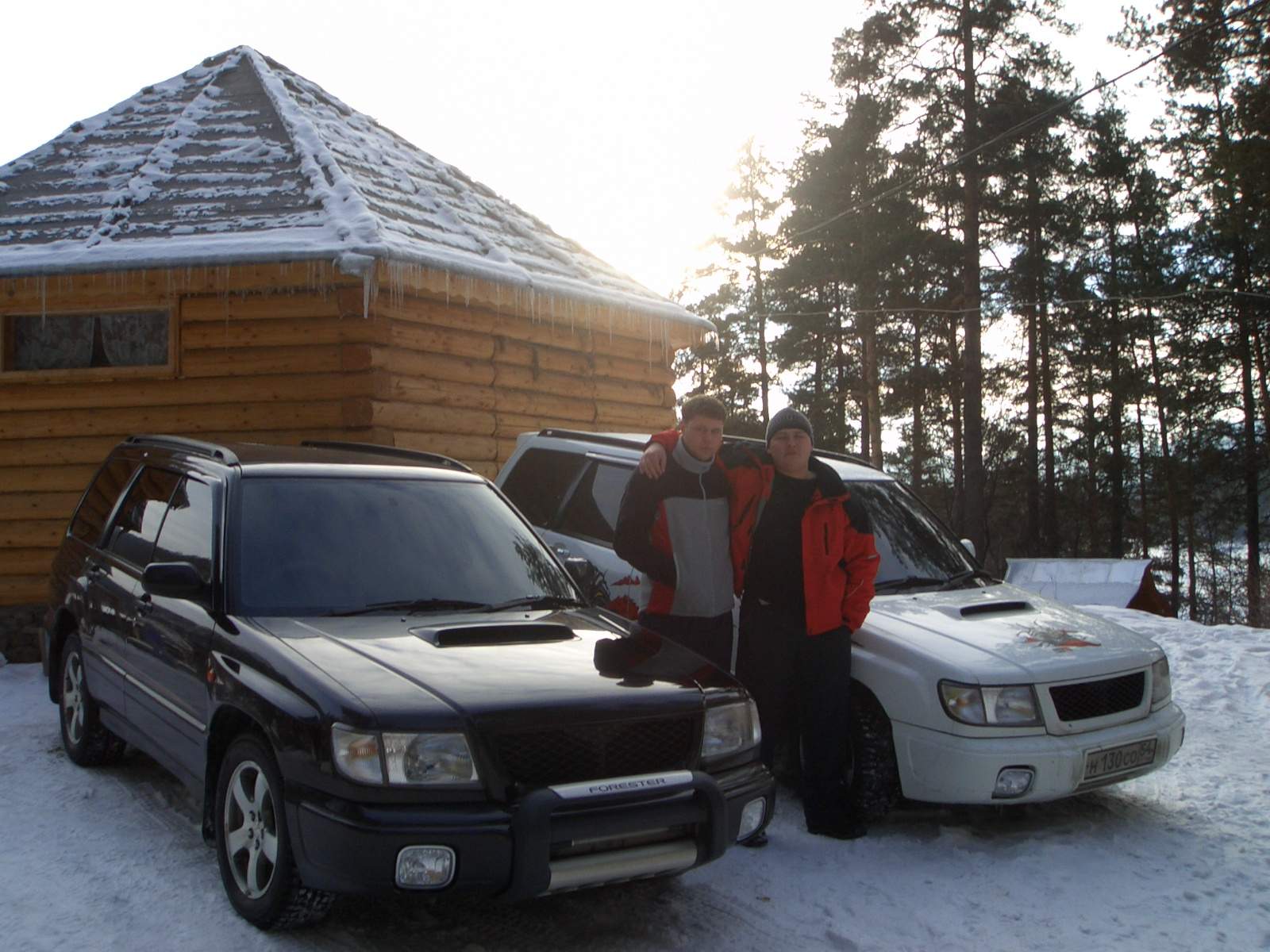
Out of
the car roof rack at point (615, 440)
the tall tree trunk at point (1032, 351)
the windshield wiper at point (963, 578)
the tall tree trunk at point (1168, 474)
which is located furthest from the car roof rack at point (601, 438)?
the tall tree trunk at point (1168, 474)

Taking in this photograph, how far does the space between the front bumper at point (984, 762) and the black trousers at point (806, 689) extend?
0.30 meters

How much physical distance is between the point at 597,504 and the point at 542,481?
0.64m

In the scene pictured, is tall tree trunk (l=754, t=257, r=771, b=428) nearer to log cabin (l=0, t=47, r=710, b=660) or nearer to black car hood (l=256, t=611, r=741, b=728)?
log cabin (l=0, t=47, r=710, b=660)

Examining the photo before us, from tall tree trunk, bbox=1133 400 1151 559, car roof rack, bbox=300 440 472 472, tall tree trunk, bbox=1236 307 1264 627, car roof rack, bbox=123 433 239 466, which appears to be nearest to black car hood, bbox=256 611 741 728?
car roof rack, bbox=123 433 239 466

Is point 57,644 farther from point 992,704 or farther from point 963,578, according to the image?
point 963,578

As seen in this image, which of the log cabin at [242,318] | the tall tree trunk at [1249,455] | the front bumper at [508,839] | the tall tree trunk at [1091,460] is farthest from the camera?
the tall tree trunk at [1091,460]

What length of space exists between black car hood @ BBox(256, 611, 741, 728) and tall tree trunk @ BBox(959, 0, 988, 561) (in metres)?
22.5

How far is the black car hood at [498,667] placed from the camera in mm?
3574

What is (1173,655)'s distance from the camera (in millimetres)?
9992

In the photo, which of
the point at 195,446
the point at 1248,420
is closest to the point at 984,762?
the point at 195,446

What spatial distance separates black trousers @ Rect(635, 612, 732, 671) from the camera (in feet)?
17.9

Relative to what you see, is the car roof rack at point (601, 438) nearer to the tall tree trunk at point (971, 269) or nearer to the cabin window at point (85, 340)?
the cabin window at point (85, 340)

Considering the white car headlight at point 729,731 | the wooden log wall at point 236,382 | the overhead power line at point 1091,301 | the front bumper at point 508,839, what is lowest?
the front bumper at point 508,839

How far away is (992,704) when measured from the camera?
5098 mm
